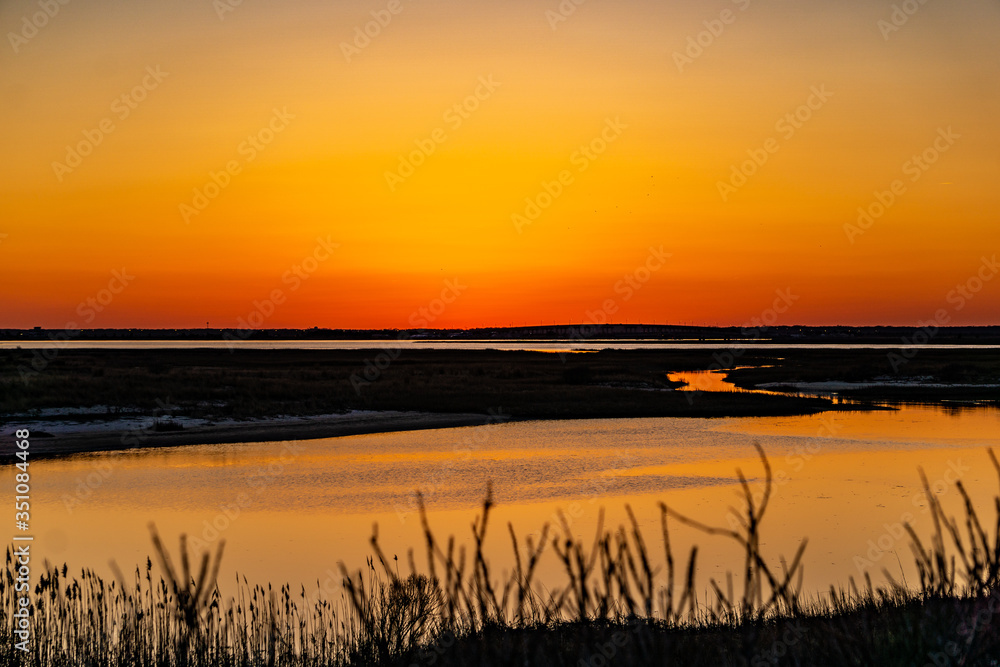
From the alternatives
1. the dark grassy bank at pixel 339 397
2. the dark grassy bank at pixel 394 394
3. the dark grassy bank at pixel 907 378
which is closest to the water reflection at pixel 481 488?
the dark grassy bank at pixel 339 397

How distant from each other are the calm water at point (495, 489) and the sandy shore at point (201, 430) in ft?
5.27

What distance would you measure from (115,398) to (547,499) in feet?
83.2

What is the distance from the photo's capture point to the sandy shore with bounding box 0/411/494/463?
3100cm

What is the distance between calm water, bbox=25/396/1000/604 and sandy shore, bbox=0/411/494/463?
161 centimetres

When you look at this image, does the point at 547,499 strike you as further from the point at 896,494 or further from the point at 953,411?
the point at 953,411

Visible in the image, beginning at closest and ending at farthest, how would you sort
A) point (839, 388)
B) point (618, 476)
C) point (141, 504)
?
point (141, 504), point (618, 476), point (839, 388)

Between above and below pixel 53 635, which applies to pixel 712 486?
above

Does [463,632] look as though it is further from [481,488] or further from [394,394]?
[394,394]

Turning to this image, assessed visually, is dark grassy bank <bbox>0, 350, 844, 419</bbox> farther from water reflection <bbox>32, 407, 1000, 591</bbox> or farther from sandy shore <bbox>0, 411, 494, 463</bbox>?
water reflection <bbox>32, 407, 1000, 591</bbox>

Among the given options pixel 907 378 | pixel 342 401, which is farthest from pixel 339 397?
pixel 907 378

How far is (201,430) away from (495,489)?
16825 millimetres

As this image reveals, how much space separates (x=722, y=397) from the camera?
49.9m

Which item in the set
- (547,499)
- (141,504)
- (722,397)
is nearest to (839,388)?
(722,397)

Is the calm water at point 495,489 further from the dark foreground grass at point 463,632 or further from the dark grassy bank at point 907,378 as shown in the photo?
the dark grassy bank at point 907,378
